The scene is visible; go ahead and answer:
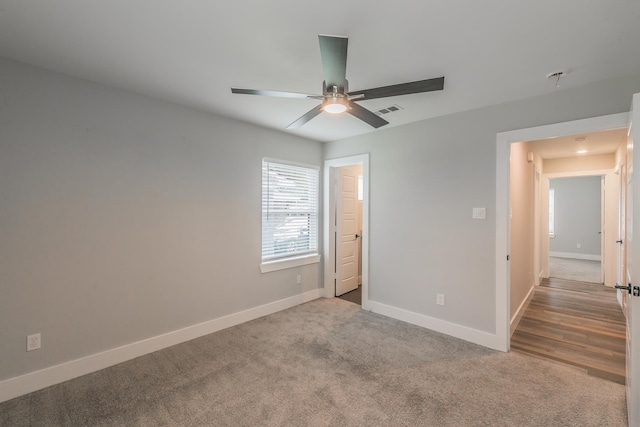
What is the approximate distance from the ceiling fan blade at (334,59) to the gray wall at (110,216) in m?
1.96

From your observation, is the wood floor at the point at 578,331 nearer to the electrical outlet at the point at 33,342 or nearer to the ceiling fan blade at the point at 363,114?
the ceiling fan blade at the point at 363,114

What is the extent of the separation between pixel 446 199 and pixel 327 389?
2.33m

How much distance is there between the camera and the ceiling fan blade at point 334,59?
1.39 m

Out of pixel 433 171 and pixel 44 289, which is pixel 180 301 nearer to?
pixel 44 289

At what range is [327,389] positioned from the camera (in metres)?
2.20

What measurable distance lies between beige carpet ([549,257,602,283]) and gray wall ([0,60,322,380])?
666cm

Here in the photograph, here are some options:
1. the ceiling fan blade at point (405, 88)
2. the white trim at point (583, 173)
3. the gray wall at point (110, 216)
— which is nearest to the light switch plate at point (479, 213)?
the ceiling fan blade at point (405, 88)

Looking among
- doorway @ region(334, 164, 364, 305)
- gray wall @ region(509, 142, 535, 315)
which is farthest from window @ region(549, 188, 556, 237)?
doorway @ region(334, 164, 364, 305)

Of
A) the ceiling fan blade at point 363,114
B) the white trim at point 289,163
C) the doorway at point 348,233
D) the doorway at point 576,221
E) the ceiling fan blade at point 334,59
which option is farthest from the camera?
the doorway at point 576,221

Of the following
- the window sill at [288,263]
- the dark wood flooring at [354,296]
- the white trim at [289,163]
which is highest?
the white trim at [289,163]

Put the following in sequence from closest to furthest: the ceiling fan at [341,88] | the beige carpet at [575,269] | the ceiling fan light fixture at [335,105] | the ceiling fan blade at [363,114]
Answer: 1. the ceiling fan at [341,88]
2. the ceiling fan light fixture at [335,105]
3. the ceiling fan blade at [363,114]
4. the beige carpet at [575,269]

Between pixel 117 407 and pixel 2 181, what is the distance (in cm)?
183

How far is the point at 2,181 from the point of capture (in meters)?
2.05

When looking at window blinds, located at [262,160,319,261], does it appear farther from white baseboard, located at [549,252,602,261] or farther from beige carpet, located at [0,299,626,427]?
white baseboard, located at [549,252,602,261]
